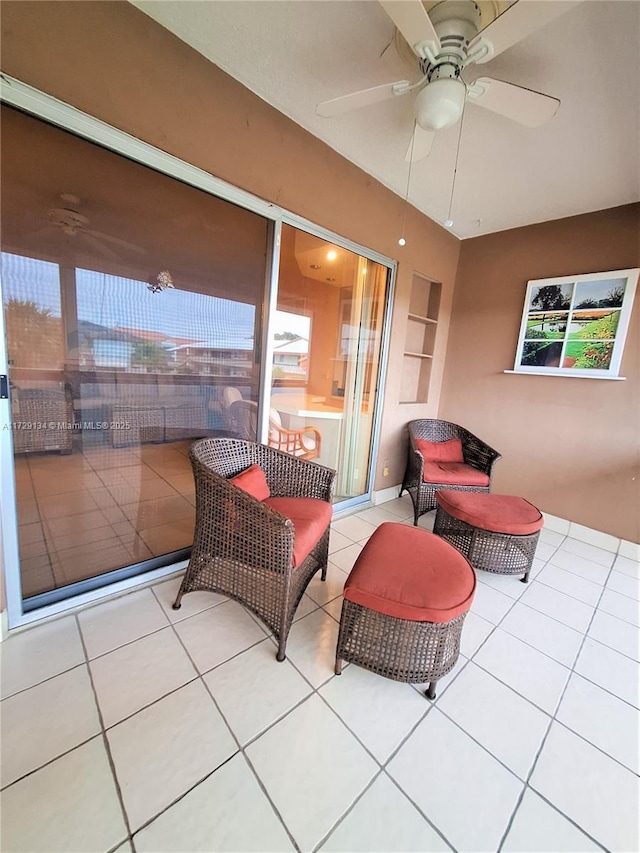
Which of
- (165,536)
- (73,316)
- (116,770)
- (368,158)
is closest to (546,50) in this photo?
(368,158)

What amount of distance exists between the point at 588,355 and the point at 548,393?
1.40ft

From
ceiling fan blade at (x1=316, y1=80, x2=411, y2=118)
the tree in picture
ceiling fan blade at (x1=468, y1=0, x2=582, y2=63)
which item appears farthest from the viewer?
the tree in picture

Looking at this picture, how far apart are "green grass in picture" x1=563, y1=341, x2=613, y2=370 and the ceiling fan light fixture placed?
2314 millimetres

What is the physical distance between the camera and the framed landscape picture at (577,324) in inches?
106

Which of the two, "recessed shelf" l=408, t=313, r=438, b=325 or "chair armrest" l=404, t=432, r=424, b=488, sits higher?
"recessed shelf" l=408, t=313, r=438, b=325

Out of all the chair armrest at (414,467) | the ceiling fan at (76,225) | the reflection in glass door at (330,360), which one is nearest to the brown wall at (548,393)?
the chair armrest at (414,467)

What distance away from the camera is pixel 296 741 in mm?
1168

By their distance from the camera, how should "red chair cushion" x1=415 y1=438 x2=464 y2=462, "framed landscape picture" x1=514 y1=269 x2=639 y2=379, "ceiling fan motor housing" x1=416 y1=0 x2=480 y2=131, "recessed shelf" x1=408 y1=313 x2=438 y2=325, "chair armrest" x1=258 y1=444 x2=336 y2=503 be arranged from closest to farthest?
1. "ceiling fan motor housing" x1=416 y1=0 x2=480 y2=131
2. "chair armrest" x1=258 y1=444 x2=336 y2=503
3. "framed landscape picture" x1=514 y1=269 x2=639 y2=379
4. "red chair cushion" x1=415 y1=438 x2=464 y2=462
5. "recessed shelf" x1=408 y1=313 x2=438 y2=325

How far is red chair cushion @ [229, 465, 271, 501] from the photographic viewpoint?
5.85 ft

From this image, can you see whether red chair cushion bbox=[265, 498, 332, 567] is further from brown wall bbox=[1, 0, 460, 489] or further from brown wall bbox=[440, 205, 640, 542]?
brown wall bbox=[440, 205, 640, 542]

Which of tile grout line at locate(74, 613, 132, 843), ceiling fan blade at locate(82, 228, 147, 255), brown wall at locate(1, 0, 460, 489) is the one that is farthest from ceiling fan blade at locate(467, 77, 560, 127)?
tile grout line at locate(74, 613, 132, 843)

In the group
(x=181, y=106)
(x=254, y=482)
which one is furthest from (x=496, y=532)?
(x=181, y=106)

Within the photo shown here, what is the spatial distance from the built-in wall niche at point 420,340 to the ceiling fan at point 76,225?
2.62m

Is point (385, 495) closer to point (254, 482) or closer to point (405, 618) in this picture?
point (254, 482)
